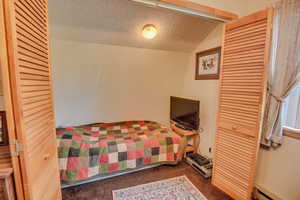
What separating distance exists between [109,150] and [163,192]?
2.96 feet

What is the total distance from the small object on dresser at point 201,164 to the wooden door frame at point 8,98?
2.10m

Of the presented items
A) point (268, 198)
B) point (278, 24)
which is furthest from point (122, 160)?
point (278, 24)

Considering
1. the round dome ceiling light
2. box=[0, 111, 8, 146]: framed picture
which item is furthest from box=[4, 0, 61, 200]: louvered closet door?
the round dome ceiling light

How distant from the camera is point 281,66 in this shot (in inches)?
59.1

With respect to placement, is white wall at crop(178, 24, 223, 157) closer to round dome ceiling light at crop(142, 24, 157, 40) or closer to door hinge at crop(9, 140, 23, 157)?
round dome ceiling light at crop(142, 24, 157, 40)

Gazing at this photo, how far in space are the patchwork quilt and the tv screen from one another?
0.37m

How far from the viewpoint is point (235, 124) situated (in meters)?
1.67

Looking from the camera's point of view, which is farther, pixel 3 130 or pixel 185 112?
pixel 185 112

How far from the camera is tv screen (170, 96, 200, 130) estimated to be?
245 cm

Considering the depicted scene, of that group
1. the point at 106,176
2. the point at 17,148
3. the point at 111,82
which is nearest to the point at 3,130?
the point at 17,148

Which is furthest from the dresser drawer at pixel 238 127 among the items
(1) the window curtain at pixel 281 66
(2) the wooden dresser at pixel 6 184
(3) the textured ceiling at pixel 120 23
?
(2) the wooden dresser at pixel 6 184

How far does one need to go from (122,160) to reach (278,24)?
2.49 metres

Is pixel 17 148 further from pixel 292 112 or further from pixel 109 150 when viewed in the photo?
pixel 292 112

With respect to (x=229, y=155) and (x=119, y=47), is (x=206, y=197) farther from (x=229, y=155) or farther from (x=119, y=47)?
(x=119, y=47)
